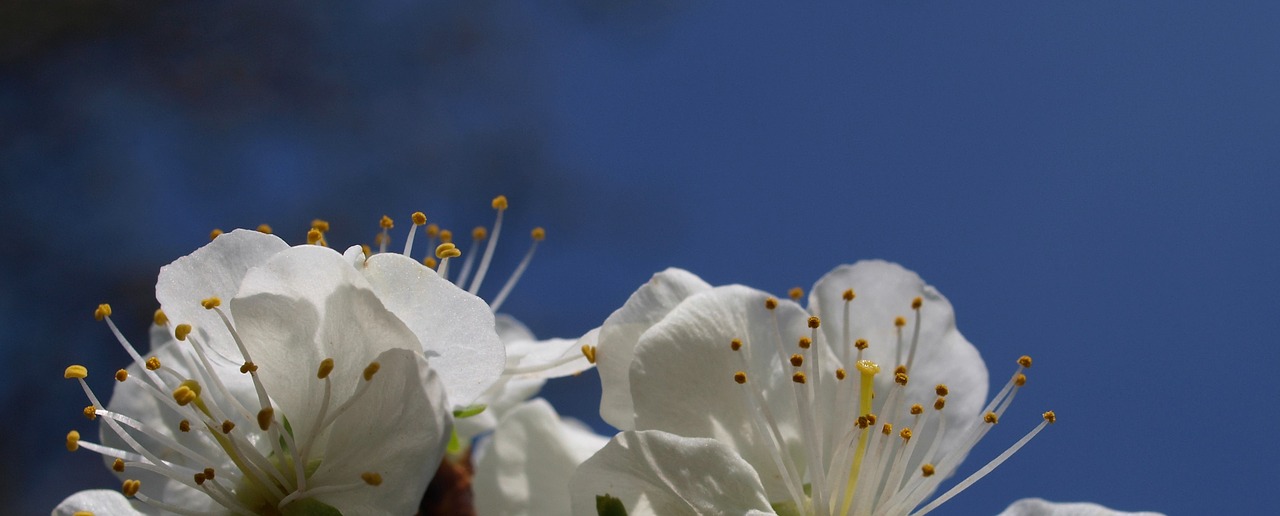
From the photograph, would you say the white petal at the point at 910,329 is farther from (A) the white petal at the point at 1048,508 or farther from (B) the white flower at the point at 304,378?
(B) the white flower at the point at 304,378

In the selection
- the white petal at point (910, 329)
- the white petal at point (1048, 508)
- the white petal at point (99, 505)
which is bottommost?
the white petal at point (99, 505)

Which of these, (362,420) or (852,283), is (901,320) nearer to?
(852,283)

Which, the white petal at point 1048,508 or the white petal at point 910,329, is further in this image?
the white petal at point 910,329

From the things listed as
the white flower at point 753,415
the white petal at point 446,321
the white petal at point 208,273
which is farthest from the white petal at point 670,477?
the white petal at point 208,273

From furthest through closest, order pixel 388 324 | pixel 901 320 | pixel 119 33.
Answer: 1. pixel 119 33
2. pixel 901 320
3. pixel 388 324

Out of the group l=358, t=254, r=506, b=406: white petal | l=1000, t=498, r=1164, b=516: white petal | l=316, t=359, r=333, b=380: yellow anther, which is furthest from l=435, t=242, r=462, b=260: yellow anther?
l=1000, t=498, r=1164, b=516: white petal

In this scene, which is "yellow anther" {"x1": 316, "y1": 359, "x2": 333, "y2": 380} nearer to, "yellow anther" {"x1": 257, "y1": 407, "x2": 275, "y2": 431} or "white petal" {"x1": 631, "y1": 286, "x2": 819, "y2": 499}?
"yellow anther" {"x1": 257, "y1": 407, "x2": 275, "y2": 431}

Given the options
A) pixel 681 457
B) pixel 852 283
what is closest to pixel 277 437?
pixel 681 457

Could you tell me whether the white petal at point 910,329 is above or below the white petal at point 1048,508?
above
